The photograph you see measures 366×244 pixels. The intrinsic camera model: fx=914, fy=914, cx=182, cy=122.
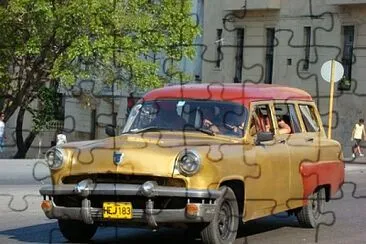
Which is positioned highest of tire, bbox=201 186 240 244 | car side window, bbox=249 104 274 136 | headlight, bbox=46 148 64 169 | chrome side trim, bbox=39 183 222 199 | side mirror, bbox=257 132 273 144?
car side window, bbox=249 104 274 136

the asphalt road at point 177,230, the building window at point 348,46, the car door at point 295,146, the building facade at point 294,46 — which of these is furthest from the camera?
the building window at point 348,46

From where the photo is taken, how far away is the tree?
28.3m

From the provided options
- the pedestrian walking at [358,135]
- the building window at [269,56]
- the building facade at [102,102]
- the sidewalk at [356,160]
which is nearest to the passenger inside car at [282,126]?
the building facade at [102,102]

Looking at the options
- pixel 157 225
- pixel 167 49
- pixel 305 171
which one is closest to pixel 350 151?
pixel 167 49

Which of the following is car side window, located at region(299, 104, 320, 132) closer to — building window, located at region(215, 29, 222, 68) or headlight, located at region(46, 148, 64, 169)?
headlight, located at region(46, 148, 64, 169)

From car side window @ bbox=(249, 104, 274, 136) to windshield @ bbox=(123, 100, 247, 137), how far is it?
0.16m

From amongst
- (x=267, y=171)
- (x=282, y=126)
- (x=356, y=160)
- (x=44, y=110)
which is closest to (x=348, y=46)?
(x=356, y=160)

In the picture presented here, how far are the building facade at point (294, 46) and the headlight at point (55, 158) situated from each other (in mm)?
22590

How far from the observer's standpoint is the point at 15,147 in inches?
1700

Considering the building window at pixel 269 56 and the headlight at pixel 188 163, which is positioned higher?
the building window at pixel 269 56

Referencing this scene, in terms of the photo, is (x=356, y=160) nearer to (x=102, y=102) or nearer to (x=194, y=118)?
(x=102, y=102)

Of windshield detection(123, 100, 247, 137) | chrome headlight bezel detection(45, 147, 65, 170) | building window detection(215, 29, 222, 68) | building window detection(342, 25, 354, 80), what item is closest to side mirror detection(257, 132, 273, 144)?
windshield detection(123, 100, 247, 137)

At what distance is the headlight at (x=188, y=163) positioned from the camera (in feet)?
32.2

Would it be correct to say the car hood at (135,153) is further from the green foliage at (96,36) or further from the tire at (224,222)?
the green foliage at (96,36)
